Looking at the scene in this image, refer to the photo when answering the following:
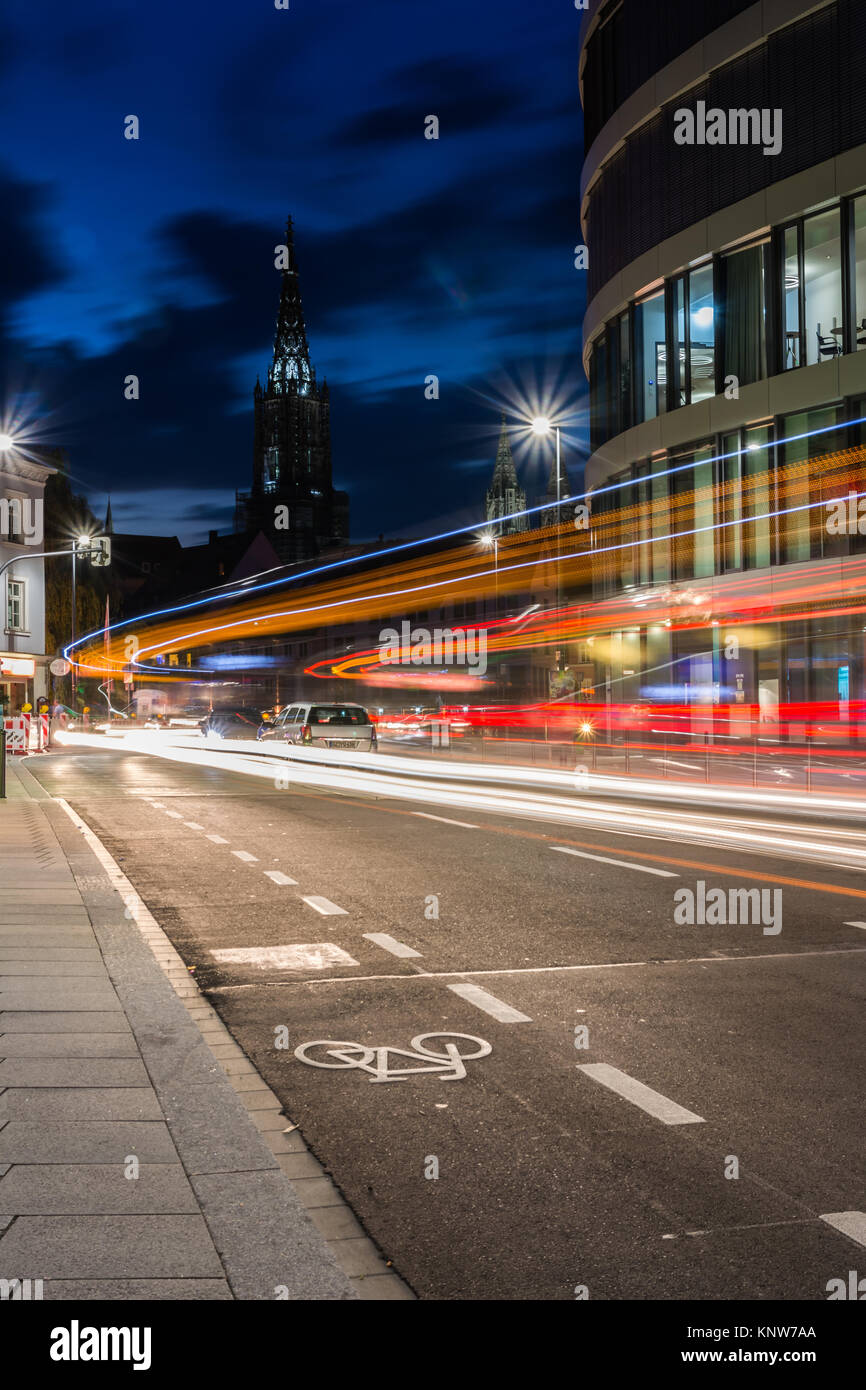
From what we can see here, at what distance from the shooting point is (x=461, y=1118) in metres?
5.26

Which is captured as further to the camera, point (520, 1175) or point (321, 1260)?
point (520, 1175)

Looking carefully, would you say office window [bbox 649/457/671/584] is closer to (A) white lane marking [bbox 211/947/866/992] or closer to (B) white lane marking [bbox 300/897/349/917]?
(B) white lane marking [bbox 300/897/349/917]

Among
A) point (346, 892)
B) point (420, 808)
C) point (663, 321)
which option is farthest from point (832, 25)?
point (346, 892)

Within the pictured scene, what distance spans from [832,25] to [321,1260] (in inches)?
1327

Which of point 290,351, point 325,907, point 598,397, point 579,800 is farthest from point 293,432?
point 325,907

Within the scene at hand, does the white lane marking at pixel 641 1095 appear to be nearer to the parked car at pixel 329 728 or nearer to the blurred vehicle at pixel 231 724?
the parked car at pixel 329 728

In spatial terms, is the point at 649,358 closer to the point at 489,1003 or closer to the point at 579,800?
the point at 579,800

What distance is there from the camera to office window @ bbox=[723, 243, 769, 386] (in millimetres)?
34238

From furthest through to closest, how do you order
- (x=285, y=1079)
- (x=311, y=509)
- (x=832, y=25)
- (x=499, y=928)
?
(x=311, y=509), (x=832, y=25), (x=499, y=928), (x=285, y=1079)

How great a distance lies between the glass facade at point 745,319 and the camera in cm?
3141

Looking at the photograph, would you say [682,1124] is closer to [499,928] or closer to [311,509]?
[499,928]

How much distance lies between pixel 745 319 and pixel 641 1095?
32.3 m

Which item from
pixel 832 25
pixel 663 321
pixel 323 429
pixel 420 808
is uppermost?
pixel 323 429

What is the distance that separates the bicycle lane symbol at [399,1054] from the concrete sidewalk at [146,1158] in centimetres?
41
